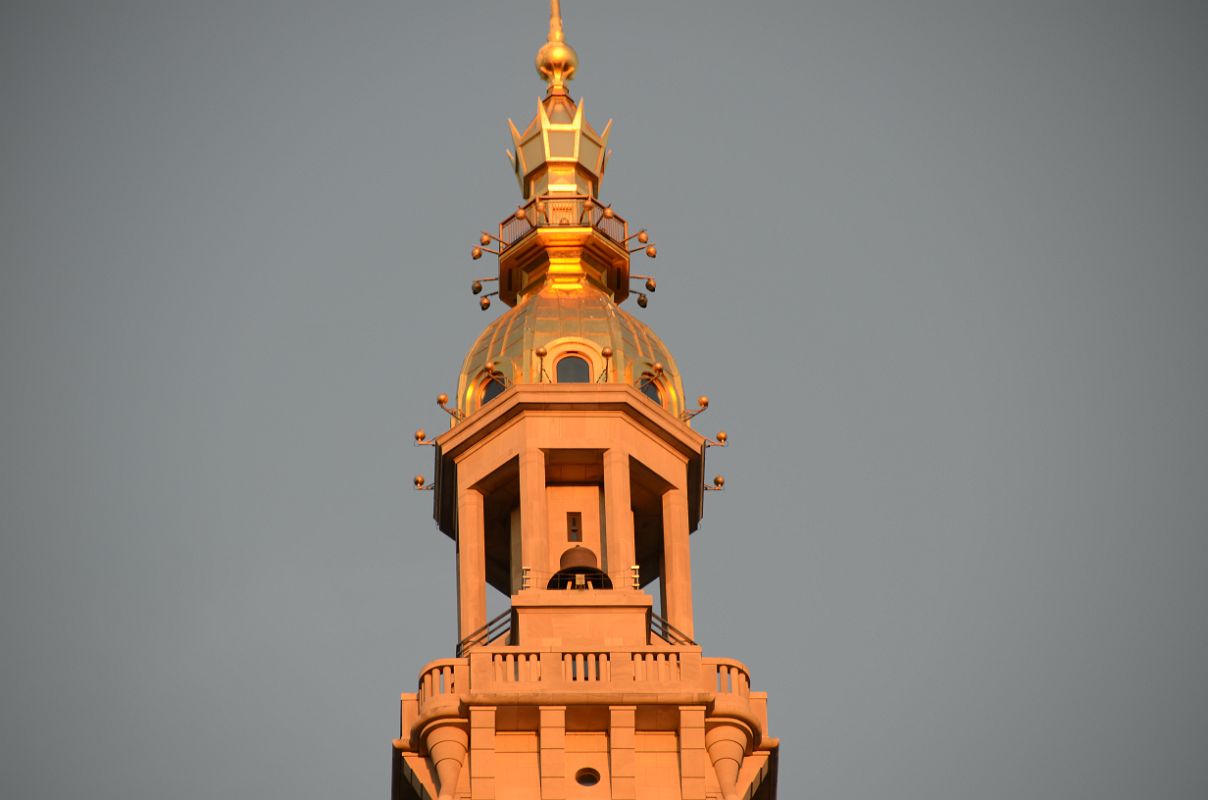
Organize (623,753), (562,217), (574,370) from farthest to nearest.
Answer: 1. (562,217)
2. (574,370)
3. (623,753)

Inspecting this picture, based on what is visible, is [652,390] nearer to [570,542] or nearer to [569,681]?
[570,542]

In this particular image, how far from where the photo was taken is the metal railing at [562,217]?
85875mm

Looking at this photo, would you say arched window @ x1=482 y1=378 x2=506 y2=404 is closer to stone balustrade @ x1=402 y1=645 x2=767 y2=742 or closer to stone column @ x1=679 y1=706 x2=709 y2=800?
stone balustrade @ x1=402 y1=645 x2=767 y2=742

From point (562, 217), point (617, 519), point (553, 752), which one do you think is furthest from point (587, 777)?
point (562, 217)

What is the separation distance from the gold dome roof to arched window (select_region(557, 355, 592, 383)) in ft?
0.25

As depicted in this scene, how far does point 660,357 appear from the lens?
273 feet

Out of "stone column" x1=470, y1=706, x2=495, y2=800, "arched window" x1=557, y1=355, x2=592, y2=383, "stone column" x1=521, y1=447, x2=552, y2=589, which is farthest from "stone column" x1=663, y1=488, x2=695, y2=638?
"stone column" x1=470, y1=706, x2=495, y2=800

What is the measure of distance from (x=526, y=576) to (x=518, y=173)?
43.9ft

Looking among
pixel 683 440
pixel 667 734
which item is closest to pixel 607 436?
pixel 683 440

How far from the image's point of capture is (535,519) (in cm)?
7875

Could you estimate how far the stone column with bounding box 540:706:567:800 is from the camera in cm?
7394

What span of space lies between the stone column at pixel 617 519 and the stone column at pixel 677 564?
49.8 inches

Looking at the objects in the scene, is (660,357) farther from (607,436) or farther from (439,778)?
(439,778)

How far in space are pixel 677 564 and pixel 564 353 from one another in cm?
545
